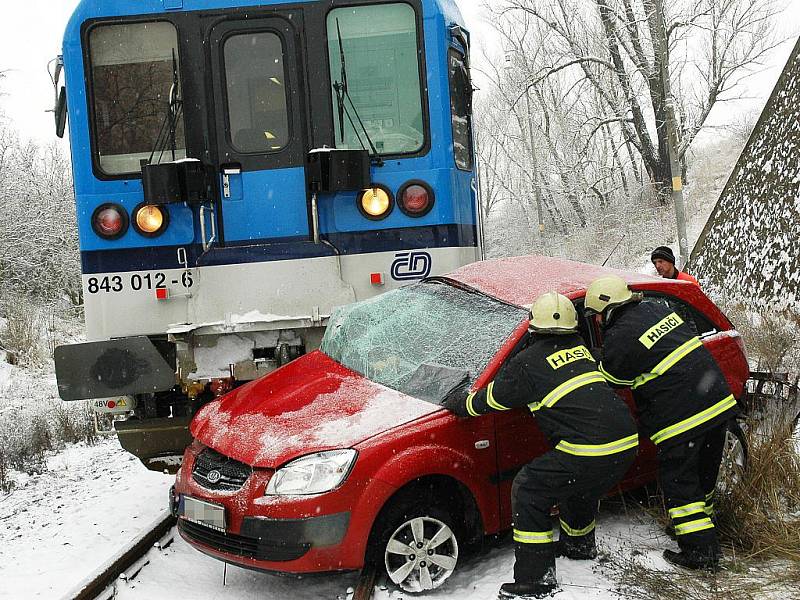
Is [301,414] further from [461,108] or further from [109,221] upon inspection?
[461,108]

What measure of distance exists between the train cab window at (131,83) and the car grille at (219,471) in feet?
7.68

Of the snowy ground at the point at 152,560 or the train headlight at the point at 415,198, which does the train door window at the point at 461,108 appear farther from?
the snowy ground at the point at 152,560

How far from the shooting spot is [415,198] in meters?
5.70

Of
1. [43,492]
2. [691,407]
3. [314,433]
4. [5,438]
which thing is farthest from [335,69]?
[5,438]

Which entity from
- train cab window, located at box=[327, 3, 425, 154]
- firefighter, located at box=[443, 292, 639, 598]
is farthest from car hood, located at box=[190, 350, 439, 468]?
train cab window, located at box=[327, 3, 425, 154]

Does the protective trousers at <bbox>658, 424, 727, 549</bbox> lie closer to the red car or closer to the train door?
the red car

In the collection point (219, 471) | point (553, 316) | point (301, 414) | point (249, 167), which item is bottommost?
point (219, 471)

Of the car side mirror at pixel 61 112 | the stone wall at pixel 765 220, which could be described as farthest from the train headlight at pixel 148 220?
the stone wall at pixel 765 220

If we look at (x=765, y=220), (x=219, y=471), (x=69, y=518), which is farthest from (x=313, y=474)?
(x=765, y=220)

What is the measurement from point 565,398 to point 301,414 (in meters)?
1.38

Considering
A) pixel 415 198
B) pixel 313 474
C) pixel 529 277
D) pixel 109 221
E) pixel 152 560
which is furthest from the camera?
pixel 415 198

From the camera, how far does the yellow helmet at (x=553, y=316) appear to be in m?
3.95

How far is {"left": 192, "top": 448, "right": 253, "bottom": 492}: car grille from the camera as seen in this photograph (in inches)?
159

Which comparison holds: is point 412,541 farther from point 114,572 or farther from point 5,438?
point 5,438
